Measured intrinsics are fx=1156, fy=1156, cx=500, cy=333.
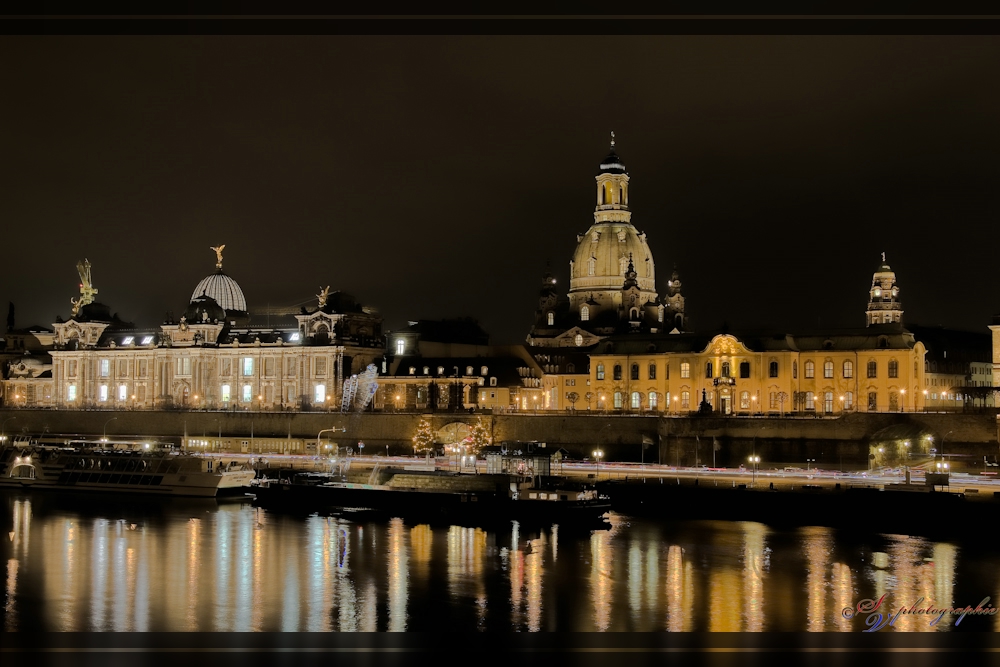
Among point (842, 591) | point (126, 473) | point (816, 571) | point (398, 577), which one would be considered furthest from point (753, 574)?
point (126, 473)

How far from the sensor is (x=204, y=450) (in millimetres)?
61531

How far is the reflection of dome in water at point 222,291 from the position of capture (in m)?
81.2

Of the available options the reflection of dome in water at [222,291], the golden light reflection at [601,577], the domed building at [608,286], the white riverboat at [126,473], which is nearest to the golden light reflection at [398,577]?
the golden light reflection at [601,577]

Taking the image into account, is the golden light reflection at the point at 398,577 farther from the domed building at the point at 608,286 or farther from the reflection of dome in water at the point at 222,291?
the reflection of dome in water at the point at 222,291

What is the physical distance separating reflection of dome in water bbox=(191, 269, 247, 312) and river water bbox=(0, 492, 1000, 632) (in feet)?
152

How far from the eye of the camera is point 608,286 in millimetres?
76688

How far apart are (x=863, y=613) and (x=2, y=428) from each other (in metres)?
65.1

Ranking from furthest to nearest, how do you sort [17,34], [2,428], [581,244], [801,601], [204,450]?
1. [581,244]
2. [2,428]
3. [204,450]
4. [801,601]
5. [17,34]

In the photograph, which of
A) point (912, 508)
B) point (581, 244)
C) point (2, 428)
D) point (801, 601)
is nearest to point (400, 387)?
point (581, 244)

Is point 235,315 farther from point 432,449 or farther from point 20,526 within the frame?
point 20,526

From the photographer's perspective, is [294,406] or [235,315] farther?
[235,315]

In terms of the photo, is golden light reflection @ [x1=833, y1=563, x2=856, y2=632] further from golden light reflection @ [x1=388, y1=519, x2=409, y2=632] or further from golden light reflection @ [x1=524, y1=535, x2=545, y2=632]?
golden light reflection @ [x1=388, y1=519, x2=409, y2=632]

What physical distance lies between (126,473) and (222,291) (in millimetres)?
37545

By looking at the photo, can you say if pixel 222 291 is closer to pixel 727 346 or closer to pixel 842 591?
pixel 727 346
